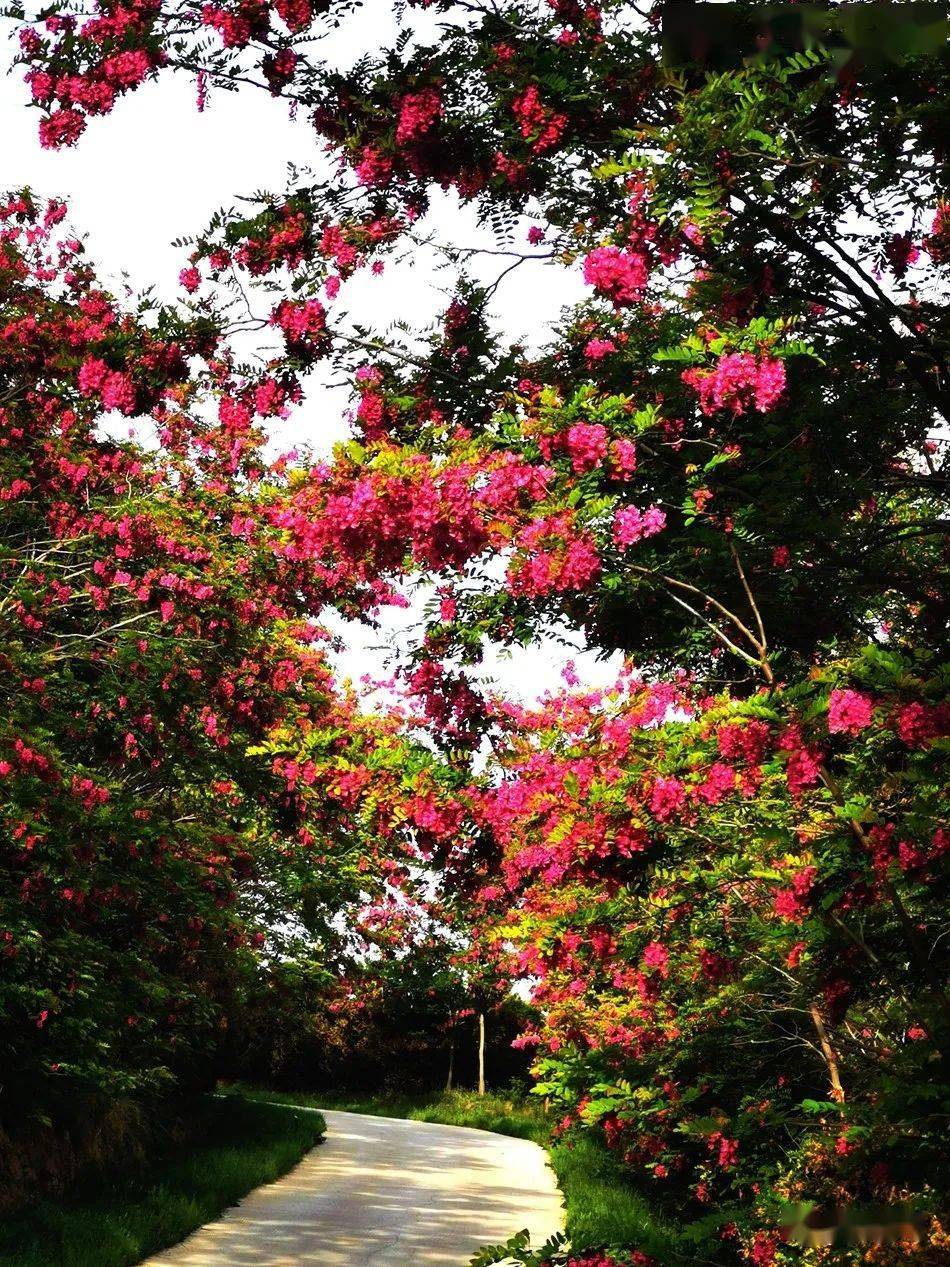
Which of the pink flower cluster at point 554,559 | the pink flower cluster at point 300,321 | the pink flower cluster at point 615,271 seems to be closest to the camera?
the pink flower cluster at point 615,271

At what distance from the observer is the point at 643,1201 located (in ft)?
41.7

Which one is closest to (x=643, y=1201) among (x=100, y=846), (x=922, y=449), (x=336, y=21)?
(x=100, y=846)

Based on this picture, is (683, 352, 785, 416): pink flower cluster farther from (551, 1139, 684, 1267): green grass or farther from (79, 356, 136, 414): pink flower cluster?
(551, 1139, 684, 1267): green grass

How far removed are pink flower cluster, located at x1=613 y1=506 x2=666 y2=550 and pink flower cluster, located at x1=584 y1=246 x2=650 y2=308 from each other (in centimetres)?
111

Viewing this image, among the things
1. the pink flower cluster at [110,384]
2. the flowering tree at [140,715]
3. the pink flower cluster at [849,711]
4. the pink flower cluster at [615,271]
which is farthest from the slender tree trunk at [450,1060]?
the pink flower cluster at [615,271]

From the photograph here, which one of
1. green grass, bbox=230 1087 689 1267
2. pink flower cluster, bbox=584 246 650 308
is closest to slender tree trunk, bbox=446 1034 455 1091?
green grass, bbox=230 1087 689 1267

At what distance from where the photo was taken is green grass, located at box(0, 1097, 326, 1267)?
29.1 feet

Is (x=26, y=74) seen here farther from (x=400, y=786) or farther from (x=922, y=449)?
(x=922, y=449)

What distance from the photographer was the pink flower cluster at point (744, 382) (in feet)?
18.3

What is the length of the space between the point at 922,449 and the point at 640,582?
3225 millimetres

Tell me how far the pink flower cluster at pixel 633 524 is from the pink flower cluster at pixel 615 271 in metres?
1.11

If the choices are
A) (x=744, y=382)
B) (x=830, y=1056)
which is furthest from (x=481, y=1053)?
(x=744, y=382)

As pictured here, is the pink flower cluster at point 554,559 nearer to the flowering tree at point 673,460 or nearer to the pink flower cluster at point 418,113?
the flowering tree at point 673,460

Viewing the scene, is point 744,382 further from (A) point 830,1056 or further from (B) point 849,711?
(A) point 830,1056
